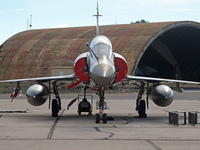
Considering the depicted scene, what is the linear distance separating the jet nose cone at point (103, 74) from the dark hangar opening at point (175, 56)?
35.2m

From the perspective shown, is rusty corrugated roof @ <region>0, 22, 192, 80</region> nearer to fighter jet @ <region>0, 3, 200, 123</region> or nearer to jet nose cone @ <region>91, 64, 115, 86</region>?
fighter jet @ <region>0, 3, 200, 123</region>

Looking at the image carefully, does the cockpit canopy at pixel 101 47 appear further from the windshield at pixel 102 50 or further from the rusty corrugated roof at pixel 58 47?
the rusty corrugated roof at pixel 58 47

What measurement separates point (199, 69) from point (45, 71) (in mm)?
22591

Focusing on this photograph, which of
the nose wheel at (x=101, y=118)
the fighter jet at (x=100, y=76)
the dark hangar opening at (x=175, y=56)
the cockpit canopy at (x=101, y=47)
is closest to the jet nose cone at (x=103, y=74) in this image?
the fighter jet at (x=100, y=76)

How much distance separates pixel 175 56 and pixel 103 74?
153ft

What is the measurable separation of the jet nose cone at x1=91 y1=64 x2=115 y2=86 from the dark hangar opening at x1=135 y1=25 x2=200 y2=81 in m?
35.2

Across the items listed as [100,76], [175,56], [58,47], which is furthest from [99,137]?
[175,56]

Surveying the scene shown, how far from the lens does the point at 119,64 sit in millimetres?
14805

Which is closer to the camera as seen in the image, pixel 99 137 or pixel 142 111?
pixel 99 137

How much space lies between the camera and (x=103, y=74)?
13000mm

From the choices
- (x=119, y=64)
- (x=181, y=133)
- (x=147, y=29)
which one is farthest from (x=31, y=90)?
(x=147, y=29)

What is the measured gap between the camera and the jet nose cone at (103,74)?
42.7 ft

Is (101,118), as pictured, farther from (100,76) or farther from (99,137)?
(99,137)

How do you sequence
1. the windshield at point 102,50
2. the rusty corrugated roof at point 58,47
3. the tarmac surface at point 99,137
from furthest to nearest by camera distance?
the rusty corrugated roof at point 58,47 < the windshield at point 102,50 < the tarmac surface at point 99,137
